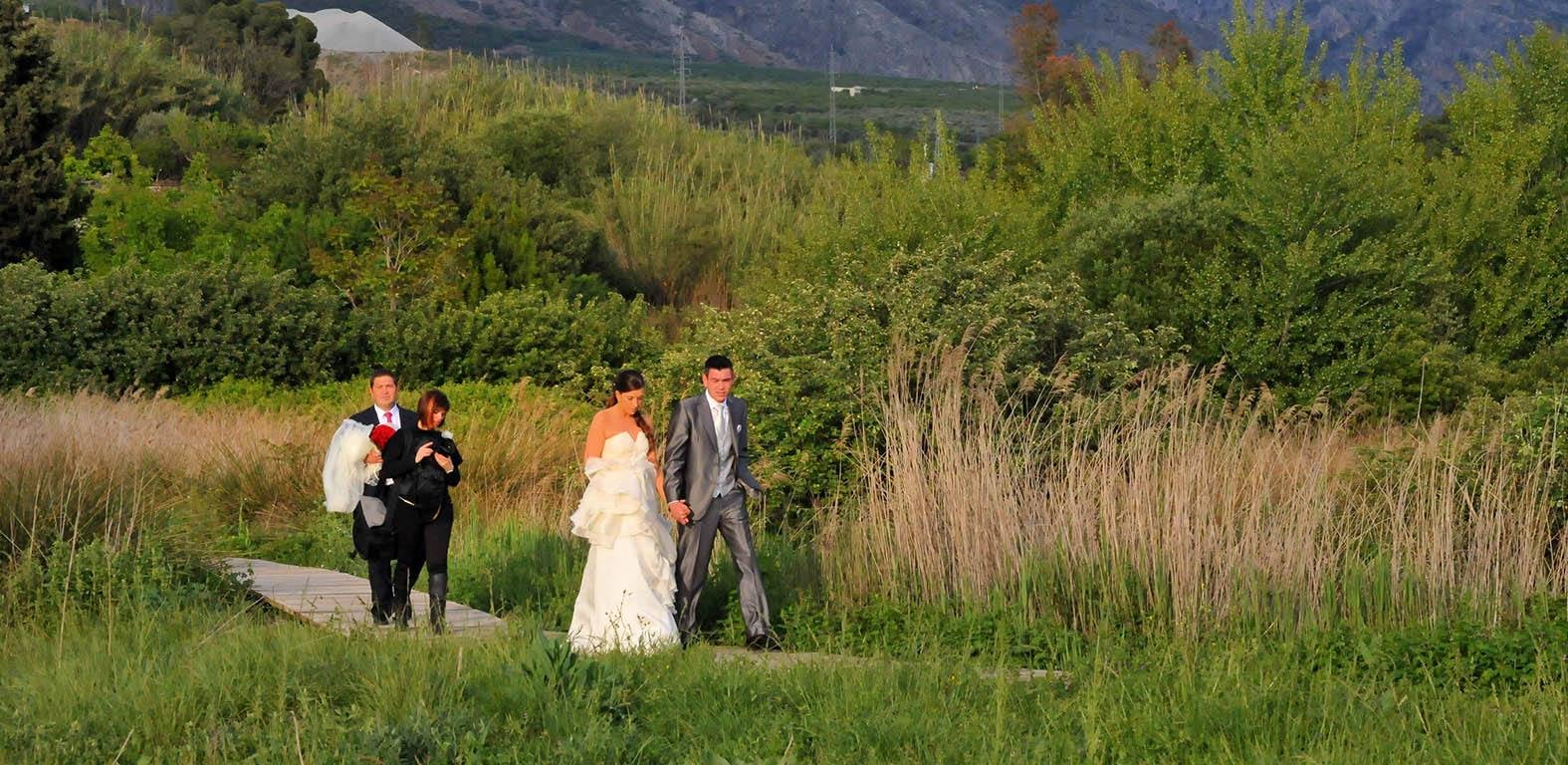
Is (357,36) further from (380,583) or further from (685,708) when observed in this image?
(685,708)

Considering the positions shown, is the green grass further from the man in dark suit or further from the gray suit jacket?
the gray suit jacket

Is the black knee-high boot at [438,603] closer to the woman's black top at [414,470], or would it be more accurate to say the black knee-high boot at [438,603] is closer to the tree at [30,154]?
the woman's black top at [414,470]

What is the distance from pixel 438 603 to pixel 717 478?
1.68 m

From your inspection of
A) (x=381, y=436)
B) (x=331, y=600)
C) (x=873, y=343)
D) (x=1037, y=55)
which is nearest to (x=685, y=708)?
(x=381, y=436)

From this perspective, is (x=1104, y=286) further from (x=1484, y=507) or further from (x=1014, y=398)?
(x=1484, y=507)

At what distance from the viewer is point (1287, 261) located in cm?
2441

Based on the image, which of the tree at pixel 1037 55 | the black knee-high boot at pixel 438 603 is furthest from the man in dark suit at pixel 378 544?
the tree at pixel 1037 55

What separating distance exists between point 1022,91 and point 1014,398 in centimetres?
6281

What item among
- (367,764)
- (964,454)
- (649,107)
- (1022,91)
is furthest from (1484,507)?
(1022,91)

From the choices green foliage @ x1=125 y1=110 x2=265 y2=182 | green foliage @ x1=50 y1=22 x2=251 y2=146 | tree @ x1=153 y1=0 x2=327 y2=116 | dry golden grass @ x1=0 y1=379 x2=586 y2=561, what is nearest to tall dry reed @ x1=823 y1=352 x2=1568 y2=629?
dry golden grass @ x1=0 y1=379 x2=586 y2=561

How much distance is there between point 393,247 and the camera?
31.0 meters

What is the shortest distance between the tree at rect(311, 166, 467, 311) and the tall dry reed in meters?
18.3

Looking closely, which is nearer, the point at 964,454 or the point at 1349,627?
the point at 1349,627

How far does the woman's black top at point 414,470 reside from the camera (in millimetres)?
10305
